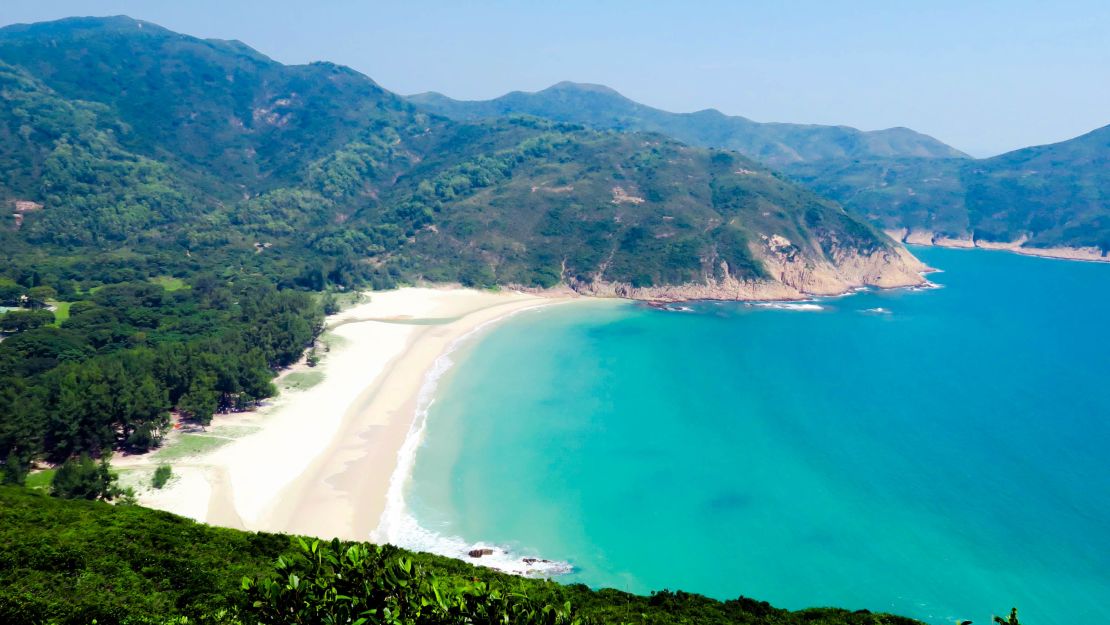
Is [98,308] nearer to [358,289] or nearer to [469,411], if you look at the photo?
[358,289]

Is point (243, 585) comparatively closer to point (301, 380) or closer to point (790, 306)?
point (301, 380)

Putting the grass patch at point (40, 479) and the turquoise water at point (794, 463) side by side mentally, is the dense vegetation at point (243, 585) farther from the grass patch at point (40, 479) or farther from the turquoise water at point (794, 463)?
the grass patch at point (40, 479)

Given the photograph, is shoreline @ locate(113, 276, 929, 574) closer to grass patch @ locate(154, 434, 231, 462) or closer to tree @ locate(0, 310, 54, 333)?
grass patch @ locate(154, 434, 231, 462)

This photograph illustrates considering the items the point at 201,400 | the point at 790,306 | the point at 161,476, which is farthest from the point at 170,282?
the point at 790,306

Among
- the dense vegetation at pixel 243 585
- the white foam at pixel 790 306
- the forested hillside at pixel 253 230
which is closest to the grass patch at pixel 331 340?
the forested hillside at pixel 253 230

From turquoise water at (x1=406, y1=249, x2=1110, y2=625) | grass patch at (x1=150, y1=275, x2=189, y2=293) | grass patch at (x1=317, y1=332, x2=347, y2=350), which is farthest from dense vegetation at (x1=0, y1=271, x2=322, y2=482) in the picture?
turquoise water at (x1=406, y1=249, x2=1110, y2=625)

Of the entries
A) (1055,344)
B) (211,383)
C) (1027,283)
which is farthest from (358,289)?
(1027,283)
